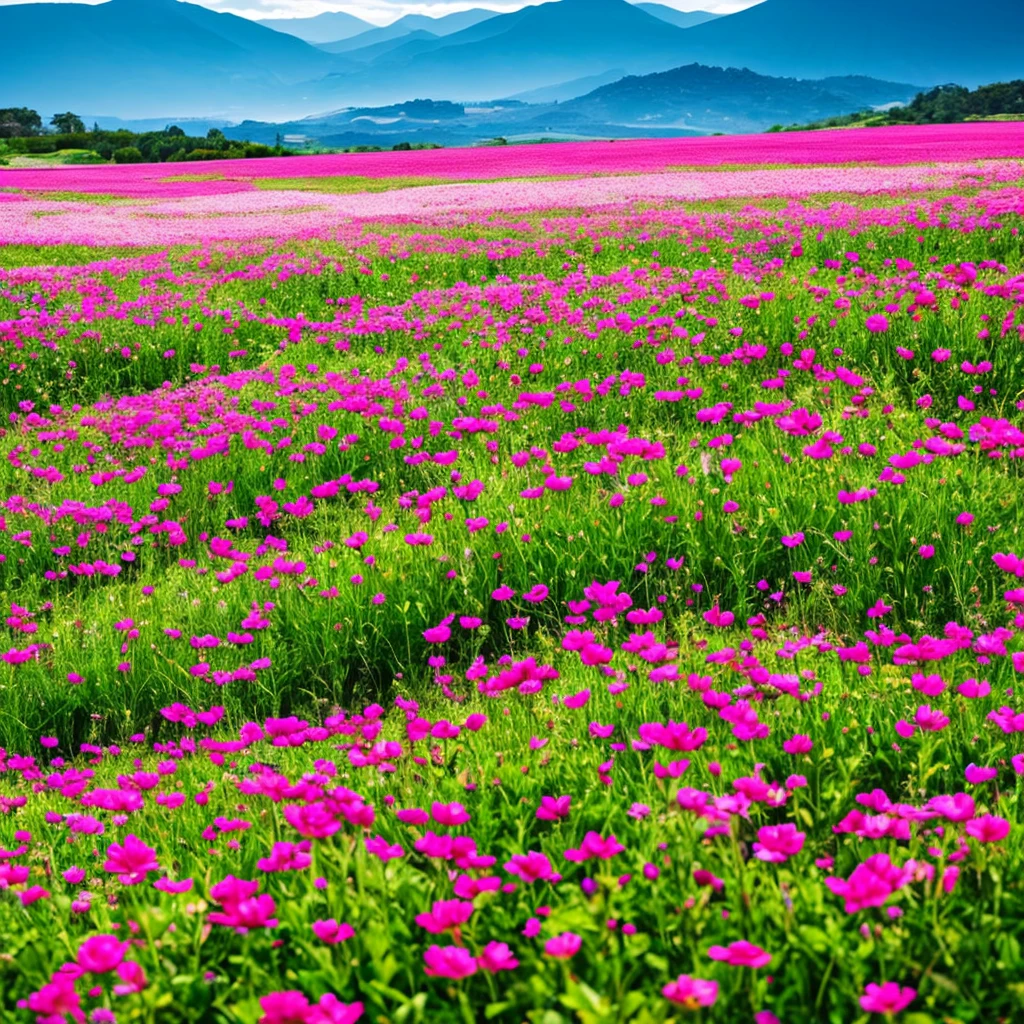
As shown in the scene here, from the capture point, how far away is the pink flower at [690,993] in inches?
58.2

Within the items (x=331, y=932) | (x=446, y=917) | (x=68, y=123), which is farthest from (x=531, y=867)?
(x=68, y=123)

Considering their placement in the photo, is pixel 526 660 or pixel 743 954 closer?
pixel 743 954

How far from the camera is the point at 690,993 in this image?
58.6 inches

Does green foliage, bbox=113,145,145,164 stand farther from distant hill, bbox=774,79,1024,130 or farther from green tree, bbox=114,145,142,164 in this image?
distant hill, bbox=774,79,1024,130

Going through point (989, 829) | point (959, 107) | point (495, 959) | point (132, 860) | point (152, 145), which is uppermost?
point (959, 107)

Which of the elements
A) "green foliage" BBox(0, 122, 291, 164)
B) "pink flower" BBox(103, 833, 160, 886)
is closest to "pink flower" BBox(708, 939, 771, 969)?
"pink flower" BBox(103, 833, 160, 886)

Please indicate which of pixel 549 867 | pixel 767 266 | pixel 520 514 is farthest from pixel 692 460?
pixel 767 266

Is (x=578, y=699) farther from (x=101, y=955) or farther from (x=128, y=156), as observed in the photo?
(x=128, y=156)

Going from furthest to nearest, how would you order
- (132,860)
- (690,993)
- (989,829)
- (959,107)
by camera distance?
(959,107) < (132,860) < (989,829) < (690,993)

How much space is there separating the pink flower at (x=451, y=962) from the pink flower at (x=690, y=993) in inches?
14.7

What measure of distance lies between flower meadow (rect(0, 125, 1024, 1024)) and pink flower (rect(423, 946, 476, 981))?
1cm

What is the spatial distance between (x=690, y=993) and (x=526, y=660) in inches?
58.2

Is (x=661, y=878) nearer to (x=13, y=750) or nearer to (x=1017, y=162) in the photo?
(x=13, y=750)

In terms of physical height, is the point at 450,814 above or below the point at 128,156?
below
